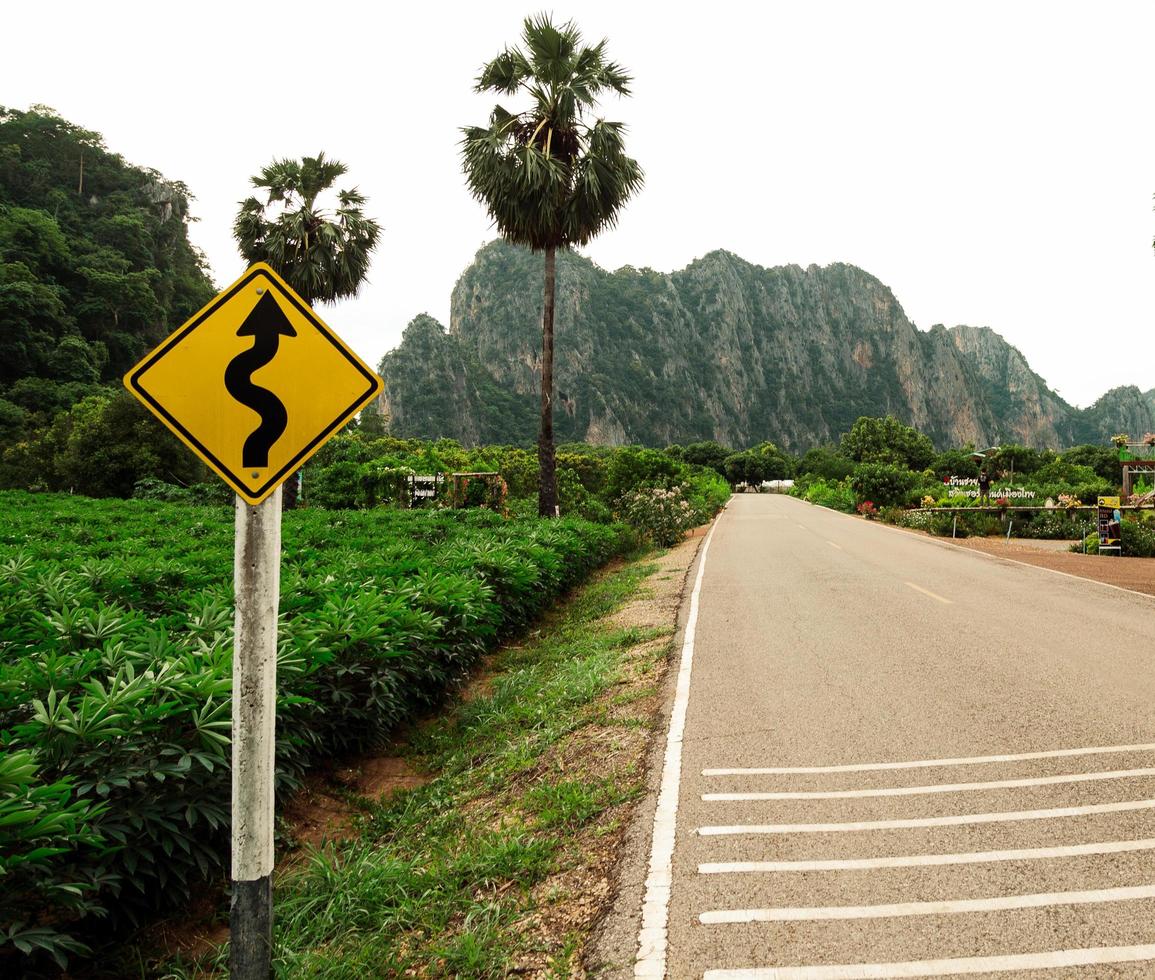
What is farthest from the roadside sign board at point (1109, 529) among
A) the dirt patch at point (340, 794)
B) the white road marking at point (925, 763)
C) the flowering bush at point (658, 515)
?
the dirt patch at point (340, 794)

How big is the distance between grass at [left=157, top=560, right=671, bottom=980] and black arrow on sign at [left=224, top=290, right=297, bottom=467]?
6.54 feet

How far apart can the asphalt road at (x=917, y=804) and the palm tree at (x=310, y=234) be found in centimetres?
1867

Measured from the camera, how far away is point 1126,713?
501 cm

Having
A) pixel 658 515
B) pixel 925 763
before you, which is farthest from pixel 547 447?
pixel 925 763

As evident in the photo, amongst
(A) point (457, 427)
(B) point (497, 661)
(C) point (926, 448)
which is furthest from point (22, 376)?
(A) point (457, 427)

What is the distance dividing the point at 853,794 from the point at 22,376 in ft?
220

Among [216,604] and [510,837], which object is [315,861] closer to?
[510,837]

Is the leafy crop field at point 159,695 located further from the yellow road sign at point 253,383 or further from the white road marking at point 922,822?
the white road marking at point 922,822

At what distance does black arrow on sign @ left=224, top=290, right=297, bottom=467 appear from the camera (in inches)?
86.7

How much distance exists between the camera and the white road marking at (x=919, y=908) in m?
2.73

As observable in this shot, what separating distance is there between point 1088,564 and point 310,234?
907 inches

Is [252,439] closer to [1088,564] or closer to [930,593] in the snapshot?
[930,593]

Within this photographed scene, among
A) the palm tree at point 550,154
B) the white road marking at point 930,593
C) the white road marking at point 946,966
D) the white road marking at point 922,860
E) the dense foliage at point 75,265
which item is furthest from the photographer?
the dense foliage at point 75,265

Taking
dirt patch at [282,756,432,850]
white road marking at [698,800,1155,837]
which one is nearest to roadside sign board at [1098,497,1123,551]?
white road marking at [698,800,1155,837]
